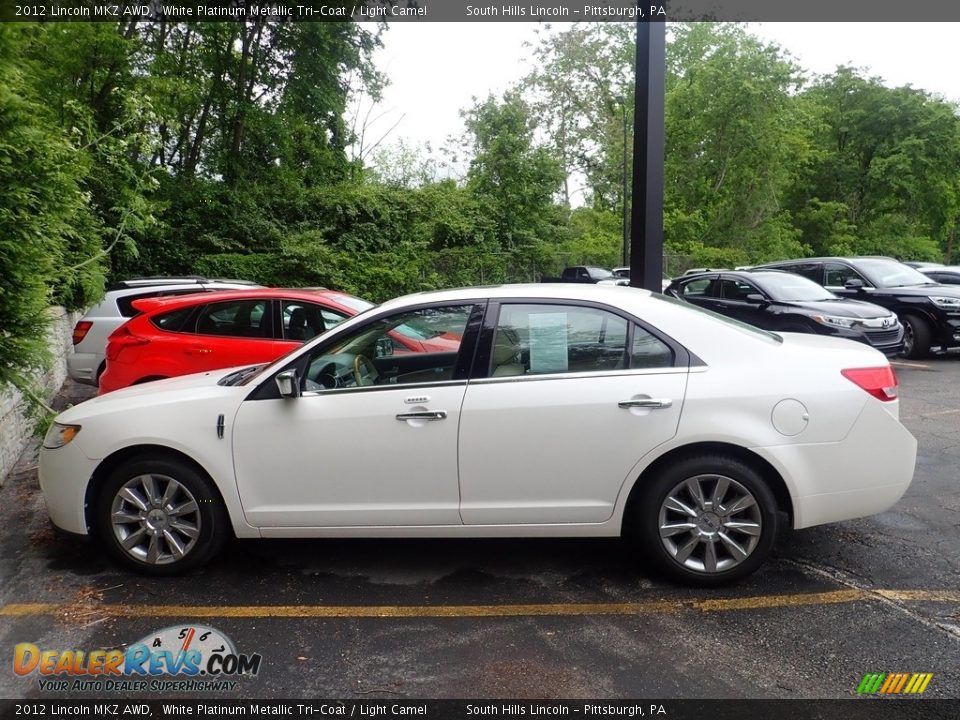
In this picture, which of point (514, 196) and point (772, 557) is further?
point (514, 196)

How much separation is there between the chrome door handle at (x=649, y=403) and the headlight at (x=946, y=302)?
409 inches

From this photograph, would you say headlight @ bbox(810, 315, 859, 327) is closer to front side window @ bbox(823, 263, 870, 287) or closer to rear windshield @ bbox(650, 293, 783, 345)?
front side window @ bbox(823, 263, 870, 287)

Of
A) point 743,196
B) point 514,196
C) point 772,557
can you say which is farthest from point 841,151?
point 772,557

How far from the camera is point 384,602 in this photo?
3654 mm

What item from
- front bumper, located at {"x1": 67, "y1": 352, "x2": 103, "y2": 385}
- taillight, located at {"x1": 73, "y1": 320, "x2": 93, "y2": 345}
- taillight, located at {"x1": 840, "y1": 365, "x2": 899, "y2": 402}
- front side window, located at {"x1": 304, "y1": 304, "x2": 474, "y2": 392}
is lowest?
front bumper, located at {"x1": 67, "y1": 352, "x2": 103, "y2": 385}

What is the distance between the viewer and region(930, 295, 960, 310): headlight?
1167 centimetres

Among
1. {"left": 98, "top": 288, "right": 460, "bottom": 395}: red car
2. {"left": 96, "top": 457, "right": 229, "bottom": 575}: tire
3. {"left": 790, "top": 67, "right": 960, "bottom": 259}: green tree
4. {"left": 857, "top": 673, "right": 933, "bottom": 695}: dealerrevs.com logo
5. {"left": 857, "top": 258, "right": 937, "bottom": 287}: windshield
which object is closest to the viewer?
{"left": 857, "top": 673, "right": 933, "bottom": 695}: dealerrevs.com logo

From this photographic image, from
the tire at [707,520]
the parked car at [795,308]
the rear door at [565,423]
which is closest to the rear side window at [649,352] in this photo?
the rear door at [565,423]

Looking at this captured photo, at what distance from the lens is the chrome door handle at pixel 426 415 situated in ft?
12.1

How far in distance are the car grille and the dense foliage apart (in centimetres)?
994

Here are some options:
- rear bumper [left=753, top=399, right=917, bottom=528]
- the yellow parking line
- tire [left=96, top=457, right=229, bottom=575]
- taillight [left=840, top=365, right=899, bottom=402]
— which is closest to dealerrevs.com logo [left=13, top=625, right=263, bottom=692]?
the yellow parking line

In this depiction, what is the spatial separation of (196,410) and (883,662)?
3.51 meters

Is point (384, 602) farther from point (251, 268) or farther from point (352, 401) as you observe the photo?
point (251, 268)

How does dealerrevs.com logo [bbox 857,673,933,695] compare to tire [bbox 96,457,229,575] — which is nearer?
dealerrevs.com logo [bbox 857,673,933,695]
